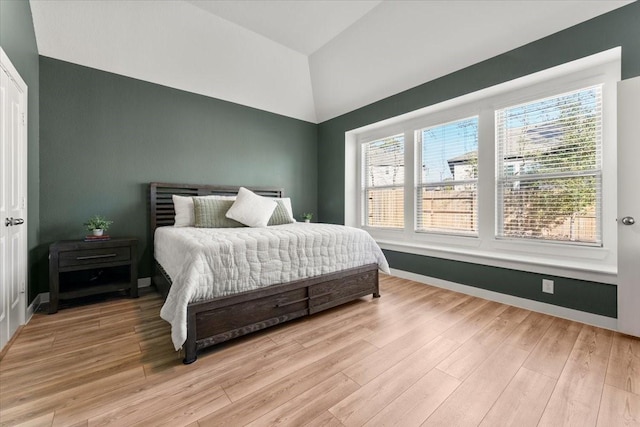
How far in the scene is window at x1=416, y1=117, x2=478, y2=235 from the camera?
326 centimetres

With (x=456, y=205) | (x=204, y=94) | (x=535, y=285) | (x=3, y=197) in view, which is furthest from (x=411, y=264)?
(x=3, y=197)

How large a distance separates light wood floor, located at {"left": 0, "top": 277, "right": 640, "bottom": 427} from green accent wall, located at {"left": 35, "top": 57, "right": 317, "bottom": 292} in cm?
113

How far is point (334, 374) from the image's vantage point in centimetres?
162

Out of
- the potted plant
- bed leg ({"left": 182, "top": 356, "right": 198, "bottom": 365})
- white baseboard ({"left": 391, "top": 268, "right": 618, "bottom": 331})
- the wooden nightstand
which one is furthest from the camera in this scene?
the potted plant

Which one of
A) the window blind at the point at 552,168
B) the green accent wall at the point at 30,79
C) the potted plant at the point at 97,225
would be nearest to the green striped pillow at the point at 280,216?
the potted plant at the point at 97,225

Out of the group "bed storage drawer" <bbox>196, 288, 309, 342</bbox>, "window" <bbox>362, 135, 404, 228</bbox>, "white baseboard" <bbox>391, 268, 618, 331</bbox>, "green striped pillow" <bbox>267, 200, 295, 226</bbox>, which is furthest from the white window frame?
"bed storage drawer" <bbox>196, 288, 309, 342</bbox>

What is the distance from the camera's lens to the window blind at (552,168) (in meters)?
2.41

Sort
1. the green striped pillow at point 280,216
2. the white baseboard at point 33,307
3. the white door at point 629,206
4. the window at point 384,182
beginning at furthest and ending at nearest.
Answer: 1. the window at point 384,182
2. the green striped pillow at point 280,216
3. the white baseboard at point 33,307
4. the white door at point 629,206

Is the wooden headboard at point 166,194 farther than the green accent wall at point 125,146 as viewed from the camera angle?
Yes

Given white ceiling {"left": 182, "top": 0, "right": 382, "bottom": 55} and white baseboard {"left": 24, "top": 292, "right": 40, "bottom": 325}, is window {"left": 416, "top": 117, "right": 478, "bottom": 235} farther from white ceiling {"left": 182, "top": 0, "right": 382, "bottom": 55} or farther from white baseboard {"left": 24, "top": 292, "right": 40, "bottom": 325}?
white baseboard {"left": 24, "top": 292, "right": 40, "bottom": 325}

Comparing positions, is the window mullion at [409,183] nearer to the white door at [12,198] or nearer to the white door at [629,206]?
the white door at [629,206]

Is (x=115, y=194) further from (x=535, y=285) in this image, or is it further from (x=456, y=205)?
(x=535, y=285)

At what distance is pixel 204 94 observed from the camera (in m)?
3.68

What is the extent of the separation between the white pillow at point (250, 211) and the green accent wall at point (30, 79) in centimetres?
176
